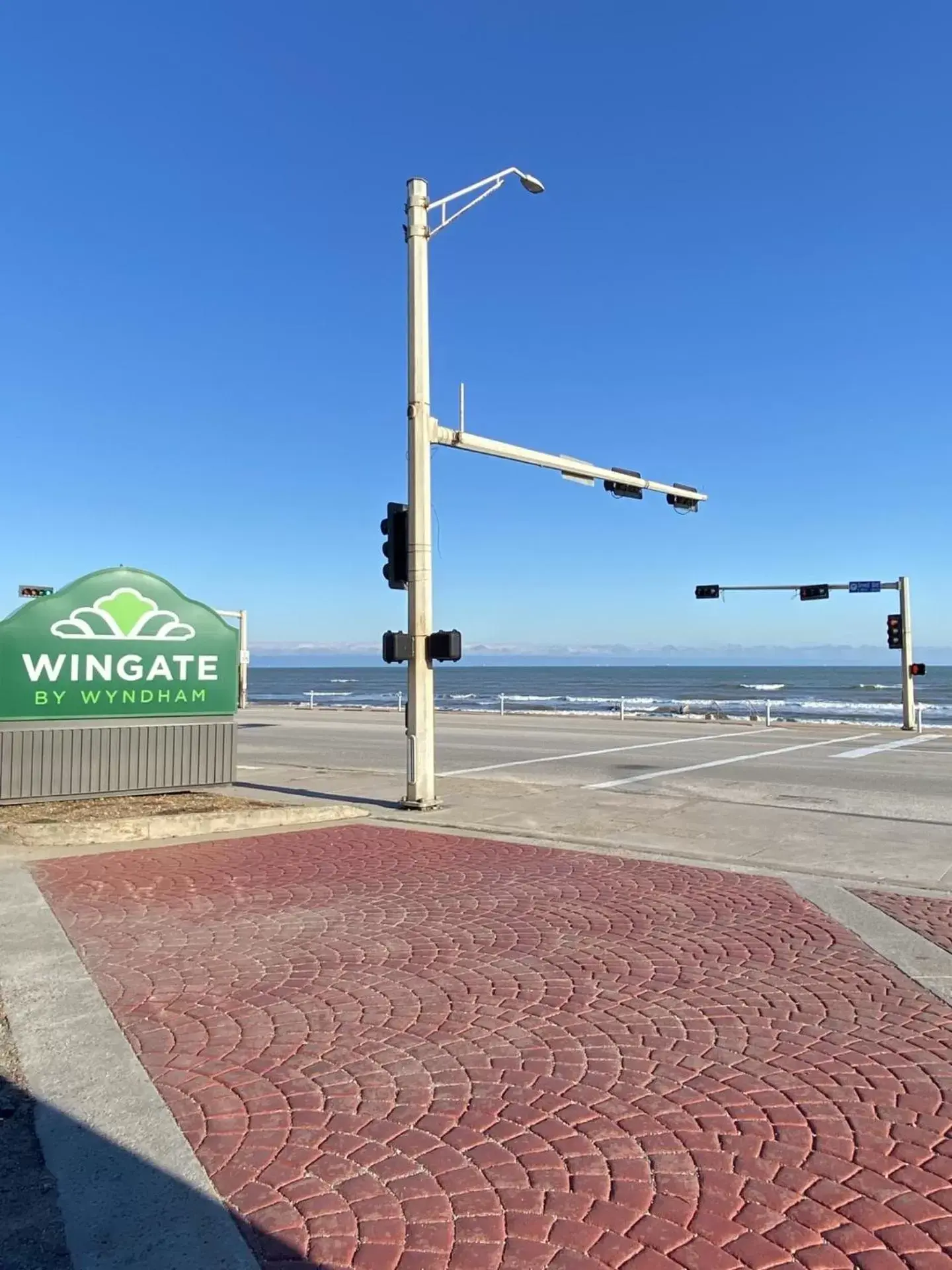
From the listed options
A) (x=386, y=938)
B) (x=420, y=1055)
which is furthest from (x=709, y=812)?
(x=420, y=1055)

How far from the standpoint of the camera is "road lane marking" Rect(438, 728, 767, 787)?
55.2 ft

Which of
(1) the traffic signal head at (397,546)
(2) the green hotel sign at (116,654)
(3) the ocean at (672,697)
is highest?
(1) the traffic signal head at (397,546)

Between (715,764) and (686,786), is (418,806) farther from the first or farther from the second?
(715,764)

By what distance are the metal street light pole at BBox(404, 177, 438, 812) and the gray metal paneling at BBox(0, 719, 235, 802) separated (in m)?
2.45

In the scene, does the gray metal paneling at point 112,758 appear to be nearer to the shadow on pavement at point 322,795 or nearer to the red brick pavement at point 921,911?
the shadow on pavement at point 322,795

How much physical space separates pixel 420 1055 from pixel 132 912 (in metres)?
3.23

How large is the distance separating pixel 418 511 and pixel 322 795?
14.7 ft

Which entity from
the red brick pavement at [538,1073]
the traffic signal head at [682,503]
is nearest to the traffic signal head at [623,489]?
the traffic signal head at [682,503]

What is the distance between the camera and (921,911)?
6867 millimetres

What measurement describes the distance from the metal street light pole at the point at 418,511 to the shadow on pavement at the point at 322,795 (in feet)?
2.30

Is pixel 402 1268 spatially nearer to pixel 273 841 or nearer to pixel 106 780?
pixel 273 841

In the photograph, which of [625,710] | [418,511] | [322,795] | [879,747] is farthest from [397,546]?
[625,710]

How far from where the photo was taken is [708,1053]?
4.17 meters

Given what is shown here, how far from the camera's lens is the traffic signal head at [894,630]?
27636 mm
